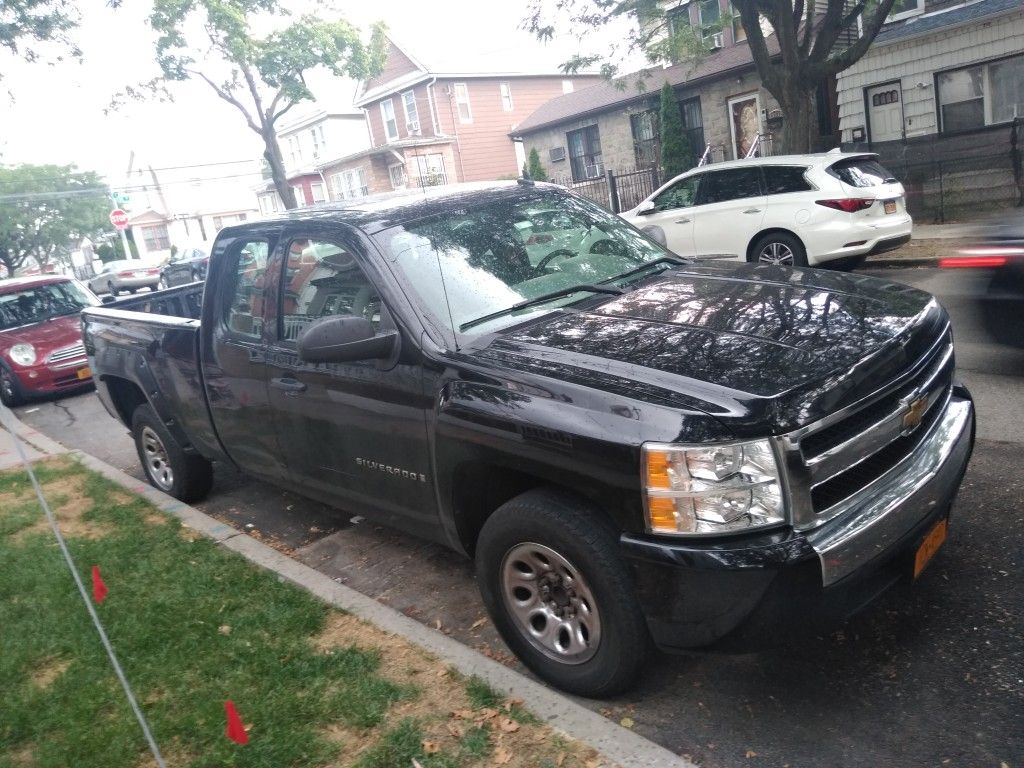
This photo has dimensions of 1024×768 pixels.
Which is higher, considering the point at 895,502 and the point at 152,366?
the point at 152,366

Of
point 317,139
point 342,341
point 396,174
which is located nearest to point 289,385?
point 342,341

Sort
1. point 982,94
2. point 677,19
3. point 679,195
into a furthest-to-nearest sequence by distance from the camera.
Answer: point 982,94 < point 677,19 < point 679,195

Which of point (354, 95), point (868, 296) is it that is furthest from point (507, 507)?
point (354, 95)

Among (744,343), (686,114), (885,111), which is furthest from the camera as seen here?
(686,114)

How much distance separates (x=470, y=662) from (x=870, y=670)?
4.90ft

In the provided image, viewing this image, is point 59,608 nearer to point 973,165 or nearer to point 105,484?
point 105,484

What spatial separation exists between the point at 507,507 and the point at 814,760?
1.29m

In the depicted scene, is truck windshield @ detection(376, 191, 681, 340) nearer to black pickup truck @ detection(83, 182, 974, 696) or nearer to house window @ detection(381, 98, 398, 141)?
black pickup truck @ detection(83, 182, 974, 696)

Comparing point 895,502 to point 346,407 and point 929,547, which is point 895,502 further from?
point 346,407

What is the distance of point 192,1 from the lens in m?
29.7

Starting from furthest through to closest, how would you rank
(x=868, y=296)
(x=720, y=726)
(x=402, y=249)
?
(x=402, y=249) < (x=868, y=296) < (x=720, y=726)

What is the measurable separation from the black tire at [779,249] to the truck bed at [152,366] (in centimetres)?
751

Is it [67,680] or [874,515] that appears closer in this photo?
[874,515]

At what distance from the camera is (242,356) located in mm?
4590
